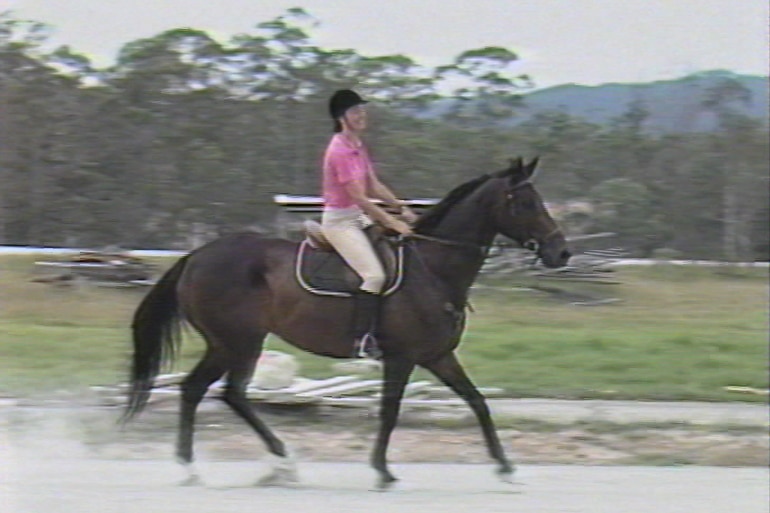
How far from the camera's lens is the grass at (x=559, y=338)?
6551 mm

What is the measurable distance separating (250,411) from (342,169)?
1.30 metres

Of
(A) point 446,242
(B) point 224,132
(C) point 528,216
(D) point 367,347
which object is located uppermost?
(B) point 224,132

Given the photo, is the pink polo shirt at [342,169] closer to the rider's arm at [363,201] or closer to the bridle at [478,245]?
the rider's arm at [363,201]

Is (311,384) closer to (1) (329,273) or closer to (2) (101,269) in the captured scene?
(1) (329,273)

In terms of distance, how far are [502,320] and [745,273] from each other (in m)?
1.44

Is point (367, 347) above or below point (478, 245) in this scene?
below

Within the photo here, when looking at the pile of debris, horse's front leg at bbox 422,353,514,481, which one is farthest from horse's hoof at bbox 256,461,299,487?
the pile of debris

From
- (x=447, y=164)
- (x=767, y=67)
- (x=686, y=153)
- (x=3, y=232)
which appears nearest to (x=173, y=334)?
(x=3, y=232)

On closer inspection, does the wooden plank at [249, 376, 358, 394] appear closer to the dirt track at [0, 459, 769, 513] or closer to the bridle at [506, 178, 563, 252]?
the dirt track at [0, 459, 769, 513]

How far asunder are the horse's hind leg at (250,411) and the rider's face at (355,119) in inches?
45.0

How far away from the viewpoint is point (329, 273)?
21.8 ft

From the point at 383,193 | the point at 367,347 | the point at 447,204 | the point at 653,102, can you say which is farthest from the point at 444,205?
the point at 653,102

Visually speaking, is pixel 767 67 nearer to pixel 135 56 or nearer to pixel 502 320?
pixel 502 320

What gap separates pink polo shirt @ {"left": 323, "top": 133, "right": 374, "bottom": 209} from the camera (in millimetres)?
6445
